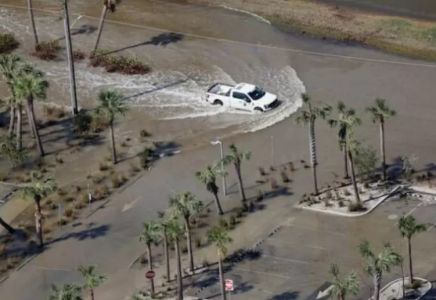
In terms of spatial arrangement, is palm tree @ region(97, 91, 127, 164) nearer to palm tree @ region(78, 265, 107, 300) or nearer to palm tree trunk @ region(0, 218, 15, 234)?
palm tree trunk @ region(0, 218, 15, 234)

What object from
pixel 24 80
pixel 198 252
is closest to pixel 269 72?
pixel 24 80

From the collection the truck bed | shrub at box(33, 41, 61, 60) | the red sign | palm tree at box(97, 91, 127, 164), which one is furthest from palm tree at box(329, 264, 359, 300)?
shrub at box(33, 41, 61, 60)

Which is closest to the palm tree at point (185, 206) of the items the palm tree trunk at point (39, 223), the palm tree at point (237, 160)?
the palm tree at point (237, 160)

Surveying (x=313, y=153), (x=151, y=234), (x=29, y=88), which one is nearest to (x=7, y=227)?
(x=29, y=88)

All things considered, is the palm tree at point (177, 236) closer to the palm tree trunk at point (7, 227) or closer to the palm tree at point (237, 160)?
the palm tree at point (237, 160)

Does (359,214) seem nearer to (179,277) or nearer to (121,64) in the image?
(179,277)

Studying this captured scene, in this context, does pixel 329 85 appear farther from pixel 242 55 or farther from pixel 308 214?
pixel 308 214
